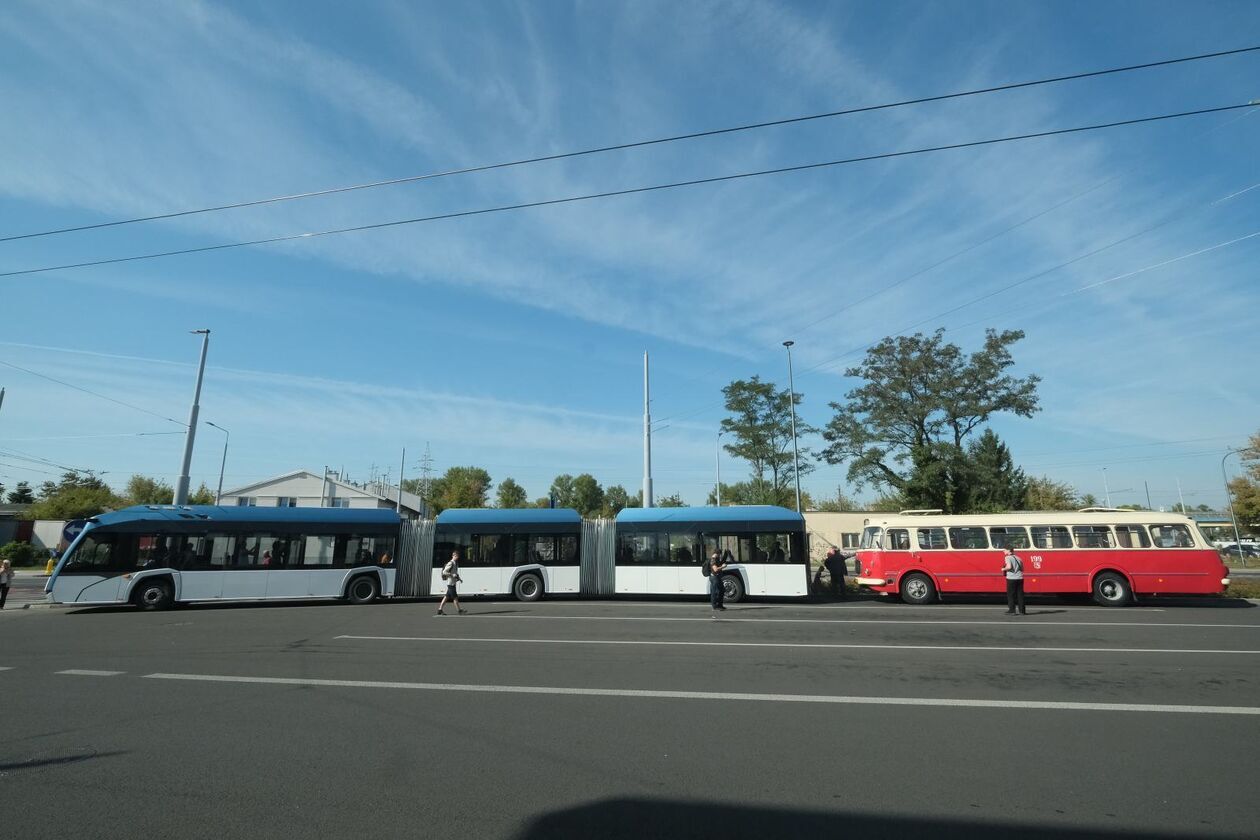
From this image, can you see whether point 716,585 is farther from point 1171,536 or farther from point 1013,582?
point 1171,536

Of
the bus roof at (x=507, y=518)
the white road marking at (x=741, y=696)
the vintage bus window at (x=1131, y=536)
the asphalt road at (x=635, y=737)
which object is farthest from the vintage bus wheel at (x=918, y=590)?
the white road marking at (x=741, y=696)

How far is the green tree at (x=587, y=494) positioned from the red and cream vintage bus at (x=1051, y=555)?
8850cm

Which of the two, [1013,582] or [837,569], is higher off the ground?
[837,569]

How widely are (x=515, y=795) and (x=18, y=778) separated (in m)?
4.05

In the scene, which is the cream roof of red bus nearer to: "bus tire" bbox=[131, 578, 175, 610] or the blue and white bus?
the blue and white bus

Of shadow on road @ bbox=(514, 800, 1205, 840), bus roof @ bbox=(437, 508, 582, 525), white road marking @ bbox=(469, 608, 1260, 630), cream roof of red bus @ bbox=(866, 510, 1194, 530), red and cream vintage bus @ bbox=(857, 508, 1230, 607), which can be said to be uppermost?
bus roof @ bbox=(437, 508, 582, 525)

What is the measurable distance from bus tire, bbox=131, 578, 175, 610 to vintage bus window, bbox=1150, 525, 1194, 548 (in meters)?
29.3

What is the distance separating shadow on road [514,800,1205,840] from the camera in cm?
383

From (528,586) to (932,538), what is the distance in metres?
13.5

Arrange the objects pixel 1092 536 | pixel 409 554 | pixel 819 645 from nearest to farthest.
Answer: pixel 819 645 < pixel 1092 536 < pixel 409 554

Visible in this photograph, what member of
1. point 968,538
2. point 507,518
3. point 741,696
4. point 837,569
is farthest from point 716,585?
point 741,696

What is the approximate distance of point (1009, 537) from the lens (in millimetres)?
18734

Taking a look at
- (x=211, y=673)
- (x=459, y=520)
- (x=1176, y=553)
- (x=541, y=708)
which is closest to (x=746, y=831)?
(x=541, y=708)

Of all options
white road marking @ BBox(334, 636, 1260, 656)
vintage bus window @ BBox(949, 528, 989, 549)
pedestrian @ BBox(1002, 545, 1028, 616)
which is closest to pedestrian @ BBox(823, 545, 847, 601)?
vintage bus window @ BBox(949, 528, 989, 549)
